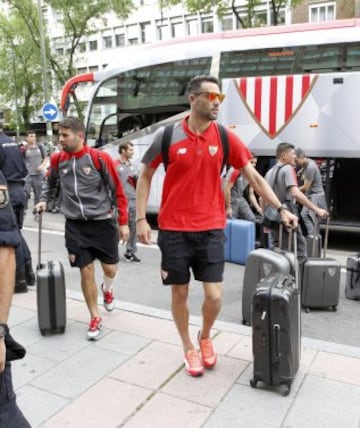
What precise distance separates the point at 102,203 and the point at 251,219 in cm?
445

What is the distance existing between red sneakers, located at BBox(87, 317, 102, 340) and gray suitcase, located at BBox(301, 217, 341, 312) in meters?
2.11

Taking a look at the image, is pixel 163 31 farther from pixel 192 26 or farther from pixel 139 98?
pixel 139 98

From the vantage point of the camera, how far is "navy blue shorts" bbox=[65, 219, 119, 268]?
416 cm

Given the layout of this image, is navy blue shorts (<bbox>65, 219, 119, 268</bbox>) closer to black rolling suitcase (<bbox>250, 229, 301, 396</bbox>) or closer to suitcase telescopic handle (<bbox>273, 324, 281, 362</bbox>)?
black rolling suitcase (<bbox>250, 229, 301, 396</bbox>)

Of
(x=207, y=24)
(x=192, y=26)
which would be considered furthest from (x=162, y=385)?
(x=192, y=26)

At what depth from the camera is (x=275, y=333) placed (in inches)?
123

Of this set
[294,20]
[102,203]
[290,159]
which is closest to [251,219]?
[290,159]

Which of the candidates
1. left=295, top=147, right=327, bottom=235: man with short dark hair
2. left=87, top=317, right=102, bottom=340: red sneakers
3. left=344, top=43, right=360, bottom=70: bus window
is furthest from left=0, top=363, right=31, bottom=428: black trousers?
left=344, top=43, right=360, bottom=70: bus window

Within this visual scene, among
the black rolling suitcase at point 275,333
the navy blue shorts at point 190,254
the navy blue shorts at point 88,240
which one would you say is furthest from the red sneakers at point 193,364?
the navy blue shorts at point 88,240

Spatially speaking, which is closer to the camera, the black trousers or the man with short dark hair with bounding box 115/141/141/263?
the black trousers

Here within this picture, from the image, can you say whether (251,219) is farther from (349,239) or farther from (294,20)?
(294,20)

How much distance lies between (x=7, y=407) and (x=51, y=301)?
2241 millimetres

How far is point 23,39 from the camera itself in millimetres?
31438

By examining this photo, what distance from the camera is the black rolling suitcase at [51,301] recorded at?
4176 mm
